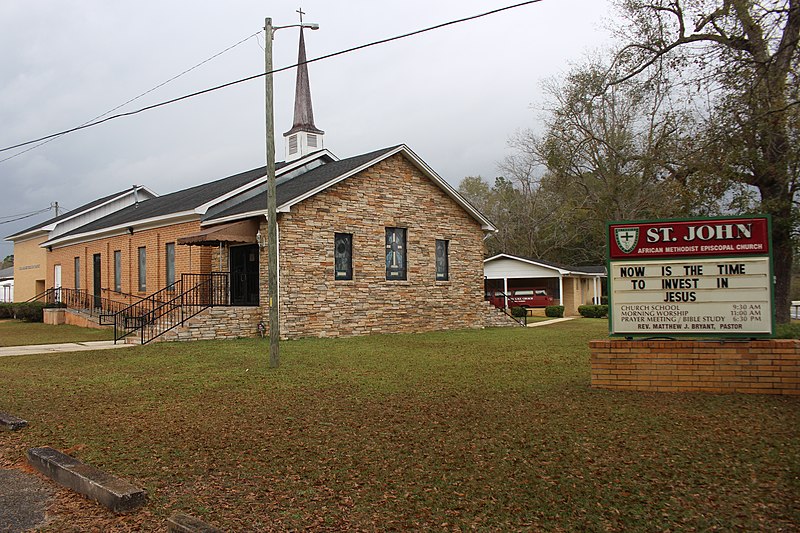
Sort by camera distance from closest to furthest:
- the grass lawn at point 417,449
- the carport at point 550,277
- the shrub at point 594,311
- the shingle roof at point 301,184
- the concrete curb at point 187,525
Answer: the concrete curb at point 187,525 < the grass lawn at point 417,449 < the shingle roof at point 301,184 < the shrub at point 594,311 < the carport at point 550,277

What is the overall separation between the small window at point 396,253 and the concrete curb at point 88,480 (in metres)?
17.2

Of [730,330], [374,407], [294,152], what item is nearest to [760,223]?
[730,330]

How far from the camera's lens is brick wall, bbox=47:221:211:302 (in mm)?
23719

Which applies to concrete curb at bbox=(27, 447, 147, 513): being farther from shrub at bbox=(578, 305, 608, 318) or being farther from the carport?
the carport

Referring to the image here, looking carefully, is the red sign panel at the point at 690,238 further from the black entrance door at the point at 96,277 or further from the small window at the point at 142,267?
the black entrance door at the point at 96,277

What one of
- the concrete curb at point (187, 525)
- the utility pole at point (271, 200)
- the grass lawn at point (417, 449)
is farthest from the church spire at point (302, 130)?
the concrete curb at point (187, 525)

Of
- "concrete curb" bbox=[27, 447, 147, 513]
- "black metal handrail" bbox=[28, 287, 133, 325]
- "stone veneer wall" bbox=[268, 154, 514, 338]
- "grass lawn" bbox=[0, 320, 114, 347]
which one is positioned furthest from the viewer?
"black metal handrail" bbox=[28, 287, 133, 325]

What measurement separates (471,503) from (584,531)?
0.95m

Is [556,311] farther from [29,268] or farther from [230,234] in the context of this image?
[29,268]

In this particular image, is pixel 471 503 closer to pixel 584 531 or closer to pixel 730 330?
pixel 584 531

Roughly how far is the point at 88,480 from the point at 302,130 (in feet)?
85.0

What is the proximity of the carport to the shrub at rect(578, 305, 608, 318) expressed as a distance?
2.81 meters

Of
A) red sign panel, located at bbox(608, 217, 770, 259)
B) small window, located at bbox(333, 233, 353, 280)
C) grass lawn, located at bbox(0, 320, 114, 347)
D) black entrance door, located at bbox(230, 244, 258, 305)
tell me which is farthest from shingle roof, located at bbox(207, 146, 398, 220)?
red sign panel, located at bbox(608, 217, 770, 259)

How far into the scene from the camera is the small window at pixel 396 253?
945 inches
